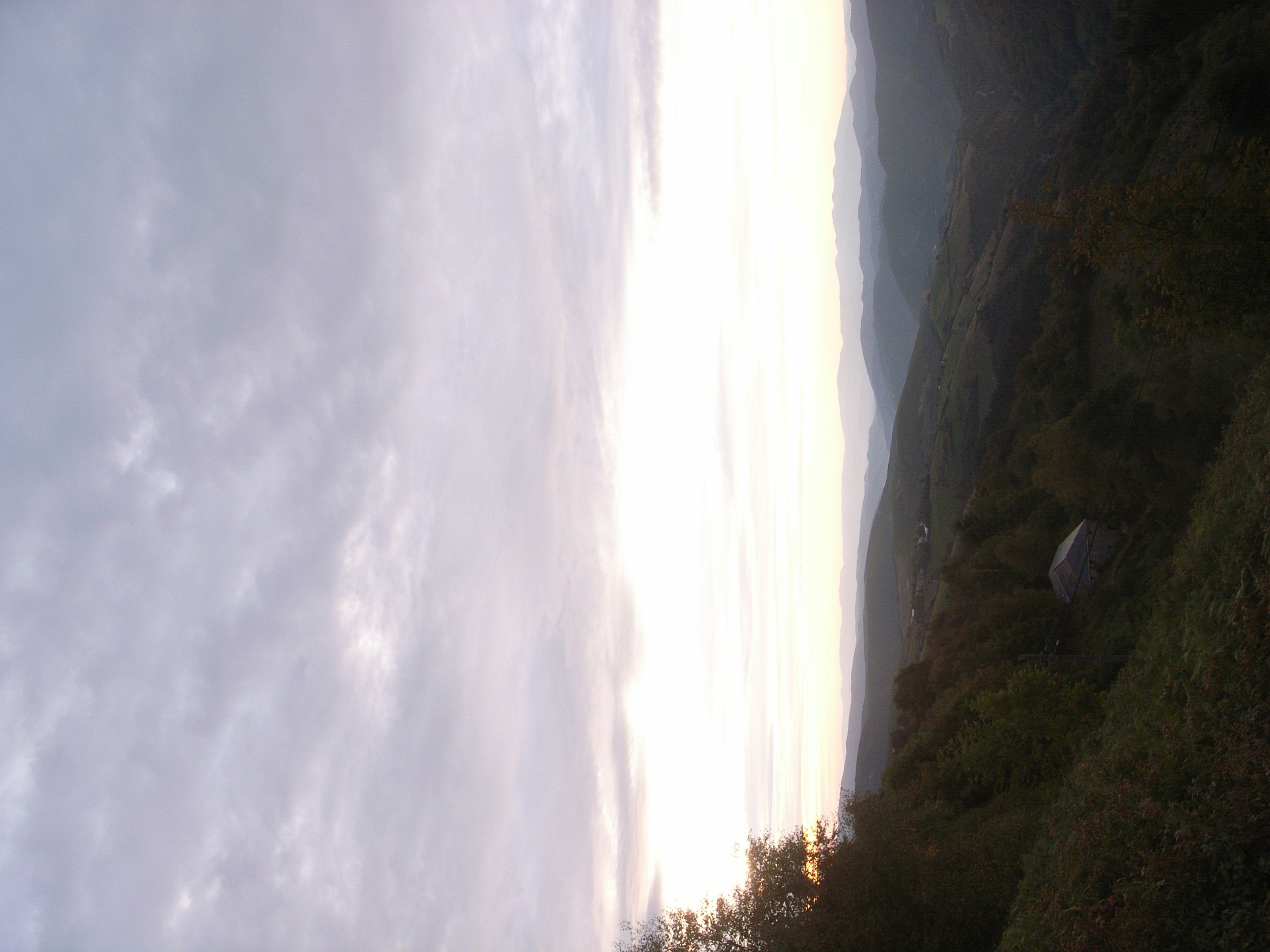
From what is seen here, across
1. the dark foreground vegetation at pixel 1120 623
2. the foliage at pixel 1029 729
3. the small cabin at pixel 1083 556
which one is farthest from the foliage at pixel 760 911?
the small cabin at pixel 1083 556

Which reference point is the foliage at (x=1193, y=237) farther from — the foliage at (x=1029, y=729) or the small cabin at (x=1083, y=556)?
the small cabin at (x=1083, y=556)

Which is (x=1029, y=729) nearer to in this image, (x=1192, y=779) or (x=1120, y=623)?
(x=1120, y=623)

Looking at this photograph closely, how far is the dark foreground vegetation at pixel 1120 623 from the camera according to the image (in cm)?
Answer: 1541

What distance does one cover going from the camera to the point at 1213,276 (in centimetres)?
2480

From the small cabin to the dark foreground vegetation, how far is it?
109cm

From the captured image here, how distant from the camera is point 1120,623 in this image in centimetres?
3716

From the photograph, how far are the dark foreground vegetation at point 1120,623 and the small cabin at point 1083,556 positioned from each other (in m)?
1.09

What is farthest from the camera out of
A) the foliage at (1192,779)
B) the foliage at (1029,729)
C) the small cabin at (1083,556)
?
the small cabin at (1083,556)

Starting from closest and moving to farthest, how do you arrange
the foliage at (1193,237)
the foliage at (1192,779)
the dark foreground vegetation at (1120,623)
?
1. the foliage at (1192,779)
2. the dark foreground vegetation at (1120,623)
3. the foliage at (1193,237)

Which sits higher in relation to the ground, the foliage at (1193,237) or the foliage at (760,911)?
the foliage at (1193,237)

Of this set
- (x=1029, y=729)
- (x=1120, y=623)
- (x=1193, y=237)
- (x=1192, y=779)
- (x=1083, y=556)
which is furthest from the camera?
(x=1083, y=556)

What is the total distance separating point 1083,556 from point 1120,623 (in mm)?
8735

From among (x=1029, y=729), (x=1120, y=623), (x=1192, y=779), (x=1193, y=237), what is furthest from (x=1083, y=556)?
(x=1192, y=779)

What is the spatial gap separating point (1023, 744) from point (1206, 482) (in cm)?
1445
